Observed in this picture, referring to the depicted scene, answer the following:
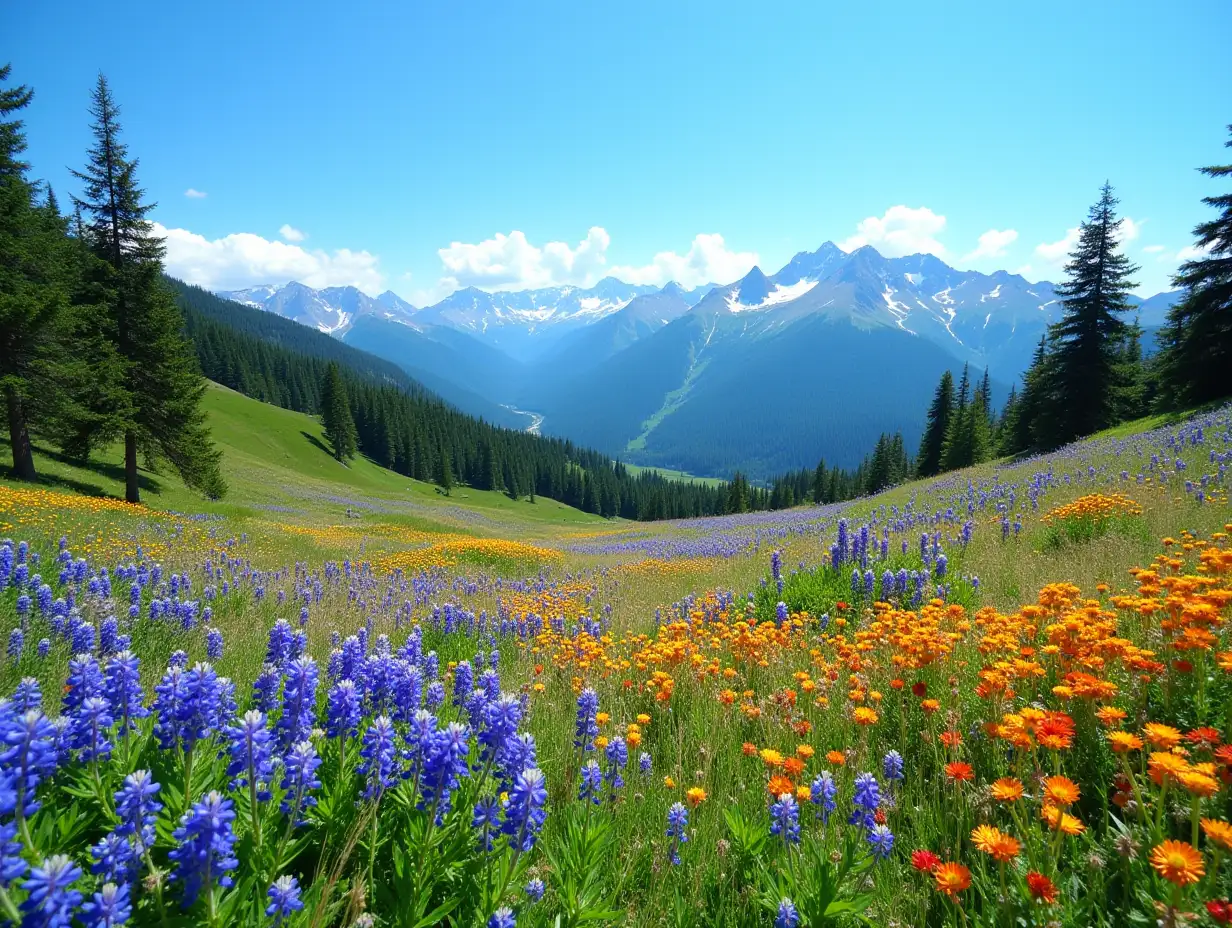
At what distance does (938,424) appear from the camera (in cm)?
5231

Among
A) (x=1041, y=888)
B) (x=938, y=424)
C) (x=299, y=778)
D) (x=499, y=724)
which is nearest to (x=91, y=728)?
(x=299, y=778)

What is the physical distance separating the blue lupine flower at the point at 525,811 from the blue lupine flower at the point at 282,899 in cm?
72

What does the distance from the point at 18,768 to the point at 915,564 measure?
29.9 ft

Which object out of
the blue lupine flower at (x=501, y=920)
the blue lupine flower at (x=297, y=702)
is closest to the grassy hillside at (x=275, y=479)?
the blue lupine flower at (x=297, y=702)

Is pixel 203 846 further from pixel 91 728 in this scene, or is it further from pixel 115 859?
pixel 91 728

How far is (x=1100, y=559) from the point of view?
6.61m

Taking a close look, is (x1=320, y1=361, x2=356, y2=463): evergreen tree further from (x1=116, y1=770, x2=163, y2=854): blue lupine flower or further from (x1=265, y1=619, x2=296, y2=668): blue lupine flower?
(x1=116, y1=770, x2=163, y2=854): blue lupine flower

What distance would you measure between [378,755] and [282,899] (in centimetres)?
56

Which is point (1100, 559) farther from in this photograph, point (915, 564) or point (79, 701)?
point (79, 701)

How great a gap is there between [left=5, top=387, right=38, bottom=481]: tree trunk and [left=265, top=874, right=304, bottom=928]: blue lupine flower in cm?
2601

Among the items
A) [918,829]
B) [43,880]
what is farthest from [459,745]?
[918,829]

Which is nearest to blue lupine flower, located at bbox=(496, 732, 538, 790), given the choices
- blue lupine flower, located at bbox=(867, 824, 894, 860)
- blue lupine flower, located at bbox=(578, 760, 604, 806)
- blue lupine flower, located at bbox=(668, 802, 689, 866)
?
blue lupine flower, located at bbox=(578, 760, 604, 806)

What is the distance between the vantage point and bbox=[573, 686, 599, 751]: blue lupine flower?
3.25m

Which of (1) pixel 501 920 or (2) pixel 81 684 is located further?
(2) pixel 81 684
